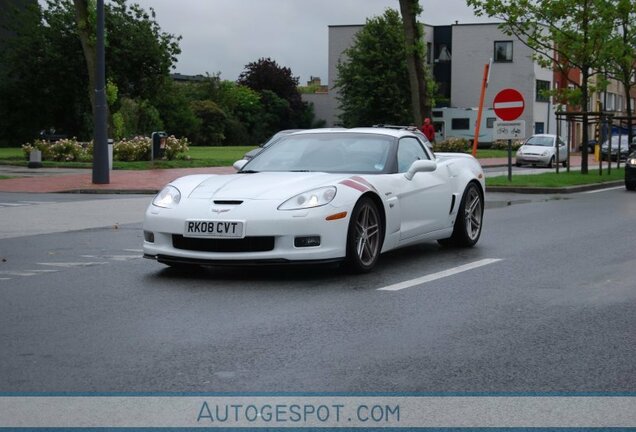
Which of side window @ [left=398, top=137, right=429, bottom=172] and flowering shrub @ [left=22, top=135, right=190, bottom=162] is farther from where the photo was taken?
flowering shrub @ [left=22, top=135, right=190, bottom=162]

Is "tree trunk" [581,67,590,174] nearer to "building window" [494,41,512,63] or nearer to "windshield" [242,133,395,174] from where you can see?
"windshield" [242,133,395,174]

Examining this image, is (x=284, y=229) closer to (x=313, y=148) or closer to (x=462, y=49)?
(x=313, y=148)

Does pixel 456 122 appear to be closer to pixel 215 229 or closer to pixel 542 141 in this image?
pixel 542 141

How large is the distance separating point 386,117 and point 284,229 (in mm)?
67985

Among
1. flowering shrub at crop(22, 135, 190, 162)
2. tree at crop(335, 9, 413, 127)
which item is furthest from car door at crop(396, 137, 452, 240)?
tree at crop(335, 9, 413, 127)

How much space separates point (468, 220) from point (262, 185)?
3.10 meters

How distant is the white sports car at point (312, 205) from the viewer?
8633 mm

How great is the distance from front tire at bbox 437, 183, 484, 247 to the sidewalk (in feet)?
41.6

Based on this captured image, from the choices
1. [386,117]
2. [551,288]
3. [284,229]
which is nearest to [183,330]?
[284,229]

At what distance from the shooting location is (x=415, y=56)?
35.9 m

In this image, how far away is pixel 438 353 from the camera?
5.89 meters

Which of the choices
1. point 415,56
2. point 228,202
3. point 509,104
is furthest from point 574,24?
point 228,202

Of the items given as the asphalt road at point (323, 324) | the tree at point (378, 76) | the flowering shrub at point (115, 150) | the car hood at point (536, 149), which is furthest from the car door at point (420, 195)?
the tree at point (378, 76)

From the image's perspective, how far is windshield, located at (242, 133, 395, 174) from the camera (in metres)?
9.88
